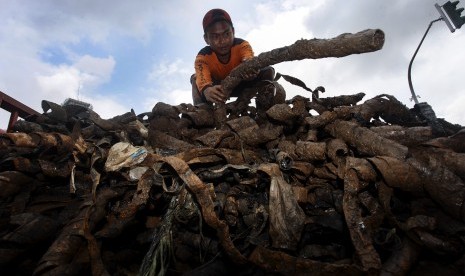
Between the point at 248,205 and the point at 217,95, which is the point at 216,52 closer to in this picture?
the point at 217,95

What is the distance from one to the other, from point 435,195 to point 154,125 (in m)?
2.78

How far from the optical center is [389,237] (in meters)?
1.67

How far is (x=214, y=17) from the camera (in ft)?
17.1

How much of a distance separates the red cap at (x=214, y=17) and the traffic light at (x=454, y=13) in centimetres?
729

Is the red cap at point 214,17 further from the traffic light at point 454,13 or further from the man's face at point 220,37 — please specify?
the traffic light at point 454,13

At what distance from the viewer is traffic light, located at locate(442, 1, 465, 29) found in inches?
324

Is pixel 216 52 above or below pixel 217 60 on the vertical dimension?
above

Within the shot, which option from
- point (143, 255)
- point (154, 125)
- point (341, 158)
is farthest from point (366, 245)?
point (154, 125)

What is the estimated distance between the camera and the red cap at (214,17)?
17.1ft

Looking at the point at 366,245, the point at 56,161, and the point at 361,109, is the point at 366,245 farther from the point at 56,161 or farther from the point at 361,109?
the point at 56,161

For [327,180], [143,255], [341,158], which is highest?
[341,158]

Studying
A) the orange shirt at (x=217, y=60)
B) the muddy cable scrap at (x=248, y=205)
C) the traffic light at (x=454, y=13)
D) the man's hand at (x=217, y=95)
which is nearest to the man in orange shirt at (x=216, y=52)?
the orange shirt at (x=217, y=60)

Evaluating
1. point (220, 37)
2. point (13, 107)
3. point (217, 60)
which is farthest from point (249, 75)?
point (13, 107)

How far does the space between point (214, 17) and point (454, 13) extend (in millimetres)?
7787
